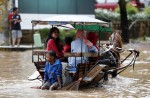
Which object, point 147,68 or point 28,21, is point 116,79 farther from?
point 28,21

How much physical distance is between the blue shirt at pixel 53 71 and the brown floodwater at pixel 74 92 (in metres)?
0.38

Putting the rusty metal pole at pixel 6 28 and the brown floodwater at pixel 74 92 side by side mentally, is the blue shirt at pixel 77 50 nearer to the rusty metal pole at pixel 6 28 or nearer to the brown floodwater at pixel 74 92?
the brown floodwater at pixel 74 92

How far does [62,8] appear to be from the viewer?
32438mm

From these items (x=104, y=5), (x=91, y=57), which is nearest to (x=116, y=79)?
(x=91, y=57)

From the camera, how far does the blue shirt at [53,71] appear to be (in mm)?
12492

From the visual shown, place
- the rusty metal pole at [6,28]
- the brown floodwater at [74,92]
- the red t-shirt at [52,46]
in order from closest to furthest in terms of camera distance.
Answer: the brown floodwater at [74,92]
the red t-shirt at [52,46]
the rusty metal pole at [6,28]

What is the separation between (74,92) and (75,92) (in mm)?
25

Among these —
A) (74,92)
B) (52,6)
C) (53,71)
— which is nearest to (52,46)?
(53,71)

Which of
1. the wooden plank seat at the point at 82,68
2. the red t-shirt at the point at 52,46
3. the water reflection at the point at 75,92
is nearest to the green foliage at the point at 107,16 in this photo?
the water reflection at the point at 75,92

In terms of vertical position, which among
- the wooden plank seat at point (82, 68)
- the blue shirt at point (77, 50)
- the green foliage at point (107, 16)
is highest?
the blue shirt at point (77, 50)

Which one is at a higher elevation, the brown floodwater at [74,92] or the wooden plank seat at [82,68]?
the wooden plank seat at [82,68]

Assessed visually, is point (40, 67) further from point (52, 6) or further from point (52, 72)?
point (52, 6)

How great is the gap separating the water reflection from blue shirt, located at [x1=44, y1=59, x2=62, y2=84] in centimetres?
41

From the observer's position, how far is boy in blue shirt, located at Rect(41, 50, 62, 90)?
12500mm
